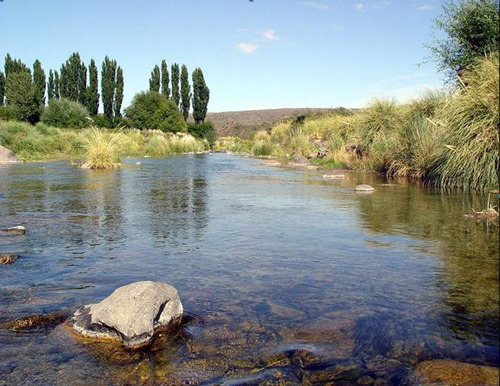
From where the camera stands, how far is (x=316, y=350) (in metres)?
2.89

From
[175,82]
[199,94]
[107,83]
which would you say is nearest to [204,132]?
[199,94]

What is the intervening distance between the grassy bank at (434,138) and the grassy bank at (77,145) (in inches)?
369

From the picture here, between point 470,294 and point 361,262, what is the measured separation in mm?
1309

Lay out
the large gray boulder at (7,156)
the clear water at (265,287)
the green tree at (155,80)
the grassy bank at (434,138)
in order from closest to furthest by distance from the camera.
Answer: the clear water at (265,287) < the grassy bank at (434,138) < the large gray boulder at (7,156) < the green tree at (155,80)

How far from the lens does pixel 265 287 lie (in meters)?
4.07

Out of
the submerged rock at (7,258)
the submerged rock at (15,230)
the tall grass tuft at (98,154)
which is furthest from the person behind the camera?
the tall grass tuft at (98,154)

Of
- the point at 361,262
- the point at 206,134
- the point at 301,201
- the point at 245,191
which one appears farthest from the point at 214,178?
the point at 206,134

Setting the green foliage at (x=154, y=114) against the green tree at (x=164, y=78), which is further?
the green tree at (x=164, y=78)

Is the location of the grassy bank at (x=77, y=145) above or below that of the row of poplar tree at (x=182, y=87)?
below

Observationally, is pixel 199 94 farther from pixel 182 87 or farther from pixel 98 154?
pixel 98 154

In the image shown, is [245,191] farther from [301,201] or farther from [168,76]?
[168,76]

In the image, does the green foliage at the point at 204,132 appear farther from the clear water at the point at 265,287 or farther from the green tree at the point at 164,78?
the clear water at the point at 265,287

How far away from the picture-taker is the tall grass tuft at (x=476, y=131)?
9492 mm

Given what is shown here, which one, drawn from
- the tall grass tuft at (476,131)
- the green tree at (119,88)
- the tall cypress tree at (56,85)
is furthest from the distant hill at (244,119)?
the tall grass tuft at (476,131)
